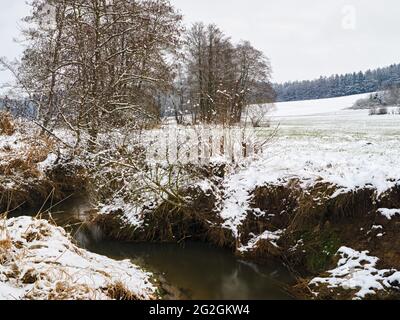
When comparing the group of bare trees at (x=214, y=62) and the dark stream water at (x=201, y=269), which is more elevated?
the group of bare trees at (x=214, y=62)

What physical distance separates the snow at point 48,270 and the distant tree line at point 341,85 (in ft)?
263

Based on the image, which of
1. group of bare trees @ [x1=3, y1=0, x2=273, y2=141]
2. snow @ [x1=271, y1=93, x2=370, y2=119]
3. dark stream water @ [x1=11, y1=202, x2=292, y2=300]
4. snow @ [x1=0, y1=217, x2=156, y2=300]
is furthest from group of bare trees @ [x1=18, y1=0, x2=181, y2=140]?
snow @ [x1=271, y1=93, x2=370, y2=119]

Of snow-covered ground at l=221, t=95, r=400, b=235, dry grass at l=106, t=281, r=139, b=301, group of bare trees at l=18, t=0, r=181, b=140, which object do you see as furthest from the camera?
group of bare trees at l=18, t=0, r=181, b=140

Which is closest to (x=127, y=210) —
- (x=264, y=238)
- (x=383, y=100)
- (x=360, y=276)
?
(x=264, y=238)

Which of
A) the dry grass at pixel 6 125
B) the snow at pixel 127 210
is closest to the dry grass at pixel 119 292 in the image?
the snow at pixel 127 210

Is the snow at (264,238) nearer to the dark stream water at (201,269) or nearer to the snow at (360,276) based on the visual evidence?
the dark stream water at (201,269)

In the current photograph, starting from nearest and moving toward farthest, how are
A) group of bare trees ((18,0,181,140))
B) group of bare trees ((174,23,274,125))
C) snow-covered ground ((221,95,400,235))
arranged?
snow-covered ground ((221,95,400,235)) → group of bare trees ((18,0,181,140)) → group of bare trees ((174,23,274,125))

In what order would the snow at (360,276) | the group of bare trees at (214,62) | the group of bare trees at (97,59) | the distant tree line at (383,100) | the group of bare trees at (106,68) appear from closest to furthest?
the snow at (360,276), the group of bare trees at (106,68), the group of bare trees at (97,59), the group of bare trees at (214,62), the distant tree line at (383,100)

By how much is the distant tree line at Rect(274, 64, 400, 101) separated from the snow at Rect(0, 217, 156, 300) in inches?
3152

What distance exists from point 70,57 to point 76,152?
17.2 feet

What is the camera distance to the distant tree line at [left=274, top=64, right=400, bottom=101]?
82.6 metres

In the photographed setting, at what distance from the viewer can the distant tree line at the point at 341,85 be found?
82.6m

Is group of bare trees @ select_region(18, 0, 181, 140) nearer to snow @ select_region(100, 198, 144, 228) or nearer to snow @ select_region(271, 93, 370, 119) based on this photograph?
snow @ select_region(100, 198, 144, 228)
